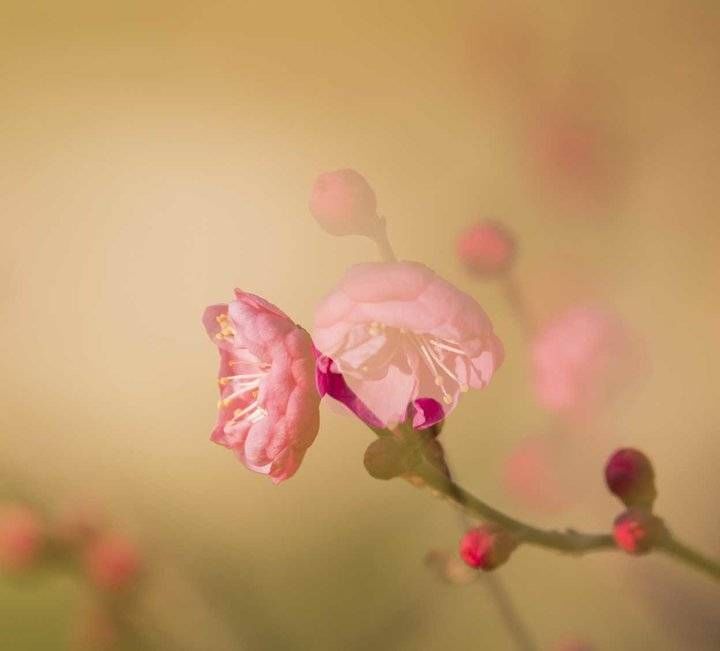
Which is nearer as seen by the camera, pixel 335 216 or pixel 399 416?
pixel 399 416

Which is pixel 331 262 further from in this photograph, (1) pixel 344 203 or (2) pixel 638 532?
(2) pixel 638 532

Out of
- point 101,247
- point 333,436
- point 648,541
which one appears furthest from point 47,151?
Result: point 648,541

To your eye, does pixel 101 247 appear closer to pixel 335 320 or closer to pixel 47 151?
pixel 47 151

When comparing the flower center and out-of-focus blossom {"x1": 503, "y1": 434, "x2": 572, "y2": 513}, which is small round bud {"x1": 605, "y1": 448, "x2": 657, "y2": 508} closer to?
out-of-focus blossom {"x1": 503, "y1": 434, "x2": 572, "y2": 513}

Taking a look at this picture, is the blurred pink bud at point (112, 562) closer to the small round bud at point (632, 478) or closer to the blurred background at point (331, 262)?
the blurred background at point (331, 262)

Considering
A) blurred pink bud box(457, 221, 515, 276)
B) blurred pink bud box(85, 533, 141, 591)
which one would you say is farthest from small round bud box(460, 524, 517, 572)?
blurred pink bud box(85, 533, 141, 591)

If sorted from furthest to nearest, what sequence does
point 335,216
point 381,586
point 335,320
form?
point 381,586 → point 335,216 → point 335,320
